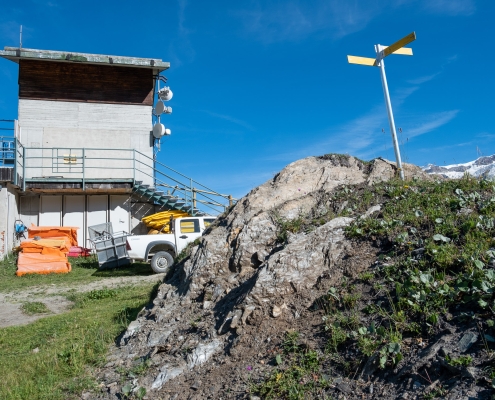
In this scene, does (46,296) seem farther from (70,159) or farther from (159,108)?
(159,108)

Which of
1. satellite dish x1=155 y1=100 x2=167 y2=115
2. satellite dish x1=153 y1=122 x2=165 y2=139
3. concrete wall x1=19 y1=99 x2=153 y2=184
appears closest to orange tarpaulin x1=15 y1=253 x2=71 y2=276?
concrete wall x1=19 y1=99 x2=153 y2=184

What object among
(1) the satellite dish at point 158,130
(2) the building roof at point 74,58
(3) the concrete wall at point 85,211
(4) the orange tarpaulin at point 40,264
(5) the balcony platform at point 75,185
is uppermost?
(2) the building roof at point 74,58

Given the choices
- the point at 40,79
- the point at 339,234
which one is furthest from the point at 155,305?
the point at 40,79

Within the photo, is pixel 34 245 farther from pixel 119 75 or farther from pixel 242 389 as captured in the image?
pixel 242 389

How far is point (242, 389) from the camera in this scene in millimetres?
4047

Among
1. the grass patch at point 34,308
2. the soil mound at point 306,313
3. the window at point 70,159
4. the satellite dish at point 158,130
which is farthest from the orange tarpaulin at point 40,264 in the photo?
the soil mound at point 306,313

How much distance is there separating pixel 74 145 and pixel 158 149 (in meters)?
4.20

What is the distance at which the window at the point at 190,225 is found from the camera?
17.2 meters

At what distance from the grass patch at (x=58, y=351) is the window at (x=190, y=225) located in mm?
6854

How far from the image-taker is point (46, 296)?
13.0 m

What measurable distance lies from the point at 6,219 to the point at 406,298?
63.7 ft

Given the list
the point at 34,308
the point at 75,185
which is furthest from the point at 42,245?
the point at 34,308

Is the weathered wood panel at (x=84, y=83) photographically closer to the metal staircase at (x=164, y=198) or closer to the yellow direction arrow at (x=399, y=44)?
the metal staircase at (x=164, y=198)

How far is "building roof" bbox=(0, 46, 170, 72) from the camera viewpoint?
2292 centimetres
